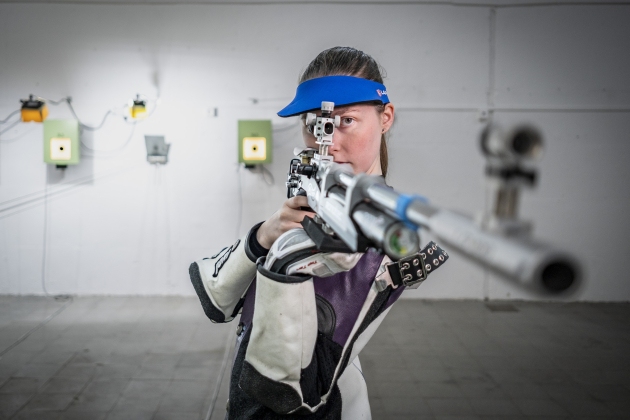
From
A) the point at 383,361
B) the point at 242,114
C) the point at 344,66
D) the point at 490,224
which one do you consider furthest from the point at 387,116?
the point at 242,114

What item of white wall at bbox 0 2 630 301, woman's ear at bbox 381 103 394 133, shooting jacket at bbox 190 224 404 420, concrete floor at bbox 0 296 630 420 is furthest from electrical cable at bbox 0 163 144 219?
woman's ear at bbox 381 103 394 133

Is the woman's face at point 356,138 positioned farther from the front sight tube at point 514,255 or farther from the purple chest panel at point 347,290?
the front sight tube at point 514,255

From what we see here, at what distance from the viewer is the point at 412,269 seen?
1007 millimetres

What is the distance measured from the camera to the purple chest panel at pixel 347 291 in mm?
996

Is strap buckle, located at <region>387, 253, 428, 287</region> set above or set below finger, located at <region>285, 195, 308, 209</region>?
below

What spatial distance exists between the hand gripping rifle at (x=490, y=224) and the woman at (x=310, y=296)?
8.9 inches

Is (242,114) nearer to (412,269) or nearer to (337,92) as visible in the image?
(337,92)

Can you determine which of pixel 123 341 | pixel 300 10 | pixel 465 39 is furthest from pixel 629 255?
pixel 123 341

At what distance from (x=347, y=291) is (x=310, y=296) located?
125 mm

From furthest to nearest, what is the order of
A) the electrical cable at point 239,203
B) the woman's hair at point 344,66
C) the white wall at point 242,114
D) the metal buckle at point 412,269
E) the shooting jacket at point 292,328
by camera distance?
the electrical cable at point 239,203, the white wall at point 242,114, the woman's hair at point 344,66, the metal buckle at point 412,269, the shooting jacket at point 292,328

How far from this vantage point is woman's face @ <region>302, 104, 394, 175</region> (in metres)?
1.03

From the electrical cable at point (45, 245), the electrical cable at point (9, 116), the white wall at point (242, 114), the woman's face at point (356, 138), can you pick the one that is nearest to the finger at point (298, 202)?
the woman's face at point (356, 138)

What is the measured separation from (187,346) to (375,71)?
2425mm

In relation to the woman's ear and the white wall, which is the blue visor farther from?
the white wall
